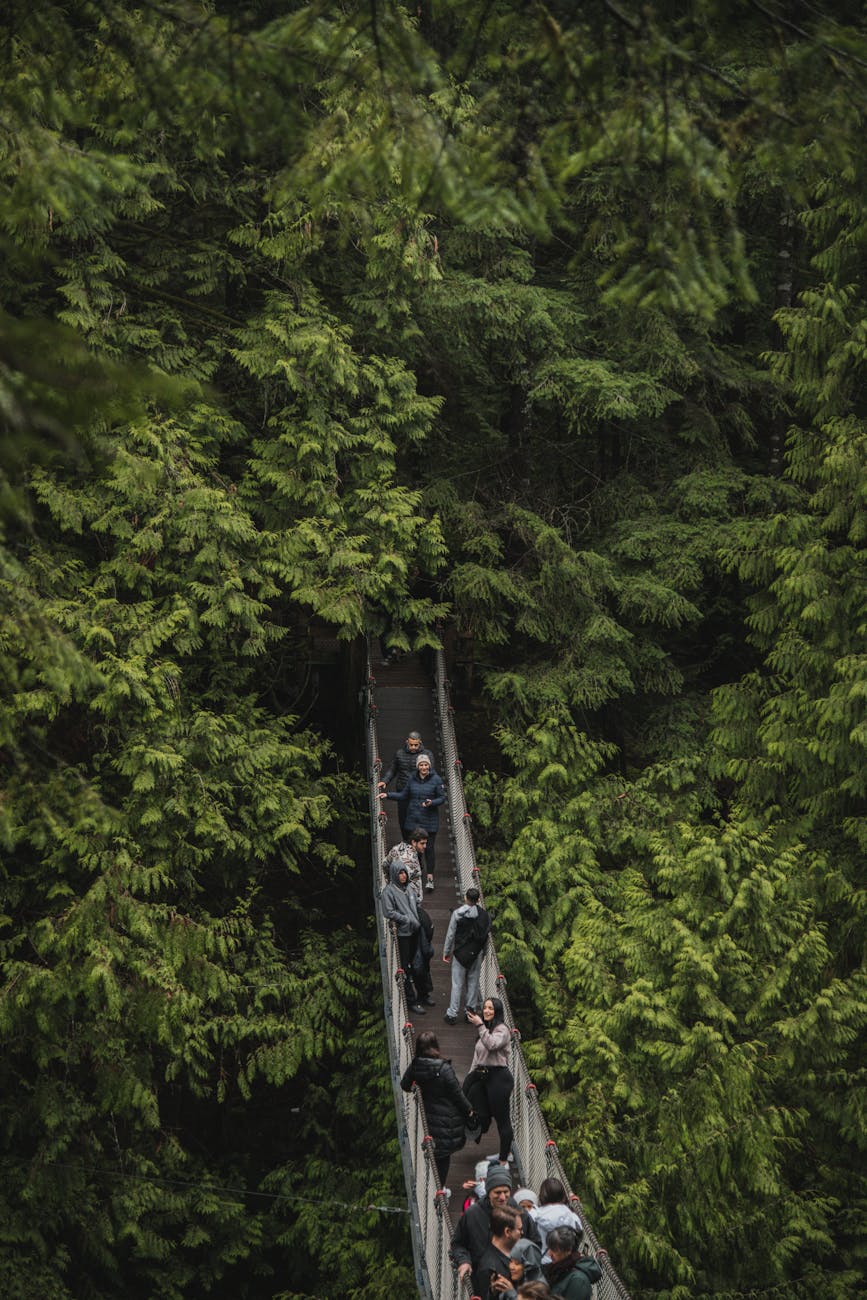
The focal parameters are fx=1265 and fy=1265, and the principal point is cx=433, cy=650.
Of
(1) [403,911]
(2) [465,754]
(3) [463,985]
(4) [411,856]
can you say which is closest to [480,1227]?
(1) [403,911]

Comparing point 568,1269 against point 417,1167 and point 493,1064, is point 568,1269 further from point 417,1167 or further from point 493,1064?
point 417,1167

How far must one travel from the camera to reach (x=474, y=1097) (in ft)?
24.3

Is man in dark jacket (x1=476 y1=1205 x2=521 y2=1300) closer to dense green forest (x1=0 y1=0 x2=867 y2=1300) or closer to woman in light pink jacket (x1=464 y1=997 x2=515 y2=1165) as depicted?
woman in light pink jacket (x1=464 y1=997 x2=515 y2=1165)

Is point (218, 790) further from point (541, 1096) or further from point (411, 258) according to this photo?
point (411, 258)

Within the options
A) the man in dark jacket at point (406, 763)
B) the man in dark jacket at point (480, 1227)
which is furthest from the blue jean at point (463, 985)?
the man in dark jacket at point (480, 1227)

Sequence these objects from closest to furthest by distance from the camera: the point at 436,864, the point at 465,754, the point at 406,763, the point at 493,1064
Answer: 1. the point at 493,1064
2. the point at 406,763
3. the point at 436,864
4. the point at 465,754

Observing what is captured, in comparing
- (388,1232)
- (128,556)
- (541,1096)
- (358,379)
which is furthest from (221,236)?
(388,1232)

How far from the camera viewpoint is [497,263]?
1401 cm

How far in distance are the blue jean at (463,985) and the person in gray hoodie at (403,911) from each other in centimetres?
34

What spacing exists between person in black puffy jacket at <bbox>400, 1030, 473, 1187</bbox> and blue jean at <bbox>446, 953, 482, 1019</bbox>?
1.78 metres

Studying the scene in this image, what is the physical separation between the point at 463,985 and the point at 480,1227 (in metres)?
3.52

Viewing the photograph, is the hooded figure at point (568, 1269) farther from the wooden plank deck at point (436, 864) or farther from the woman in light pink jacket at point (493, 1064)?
the wooden plank deck at point (436, 864)

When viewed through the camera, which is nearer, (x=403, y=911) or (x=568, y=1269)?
(x=568, y=1269)

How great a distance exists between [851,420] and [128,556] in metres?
6.85
